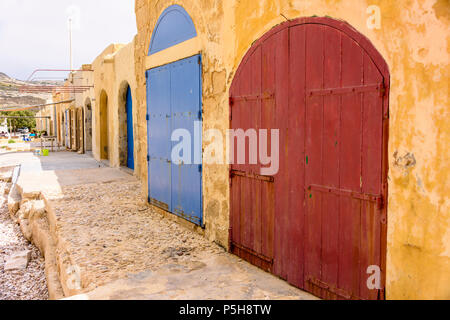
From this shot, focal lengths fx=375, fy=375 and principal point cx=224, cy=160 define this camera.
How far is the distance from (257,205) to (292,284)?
0.84m

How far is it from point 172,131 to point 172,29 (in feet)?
4.79

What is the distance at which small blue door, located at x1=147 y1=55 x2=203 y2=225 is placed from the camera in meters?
4.87

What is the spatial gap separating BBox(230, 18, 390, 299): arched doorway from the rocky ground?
313 cm

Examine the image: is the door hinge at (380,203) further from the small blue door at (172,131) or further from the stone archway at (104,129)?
the stone archway at (104,129)

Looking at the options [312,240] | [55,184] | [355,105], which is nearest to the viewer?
[355,105]

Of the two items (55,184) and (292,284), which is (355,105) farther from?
(55,184)

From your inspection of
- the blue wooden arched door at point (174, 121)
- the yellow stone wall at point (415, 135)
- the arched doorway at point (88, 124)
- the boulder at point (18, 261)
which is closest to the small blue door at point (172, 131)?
the blue wooden arched door at point (174, 121)

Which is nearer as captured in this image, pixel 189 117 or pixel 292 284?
pixel 292 284

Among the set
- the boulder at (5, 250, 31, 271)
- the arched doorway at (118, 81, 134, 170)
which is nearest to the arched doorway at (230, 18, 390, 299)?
the boulder at (5, 250, 31, 271)

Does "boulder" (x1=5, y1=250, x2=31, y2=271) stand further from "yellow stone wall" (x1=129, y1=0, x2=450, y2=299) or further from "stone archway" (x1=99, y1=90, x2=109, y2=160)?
"stone archway" (x1=99, y1=90, x2=109, y2=160)

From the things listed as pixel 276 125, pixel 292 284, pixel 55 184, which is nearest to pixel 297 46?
pixel 276 125

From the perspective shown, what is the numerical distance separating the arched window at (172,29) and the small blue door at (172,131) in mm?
321
